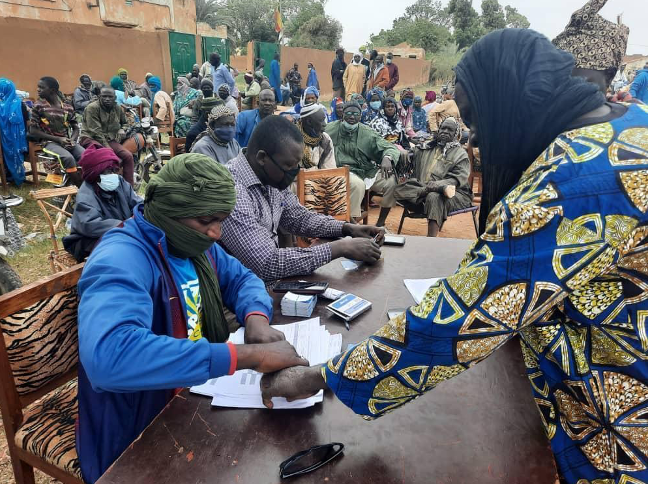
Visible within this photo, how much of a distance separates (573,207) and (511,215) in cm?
11

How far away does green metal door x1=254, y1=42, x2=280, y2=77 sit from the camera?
1867cm

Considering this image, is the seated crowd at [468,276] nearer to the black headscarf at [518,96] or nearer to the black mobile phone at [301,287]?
the black headscarf at [518,96]

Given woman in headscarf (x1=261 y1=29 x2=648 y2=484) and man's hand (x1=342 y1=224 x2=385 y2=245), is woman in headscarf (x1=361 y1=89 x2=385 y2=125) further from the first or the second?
woman in headscarf (x1=261 y1=29 x2=648 y2=484)

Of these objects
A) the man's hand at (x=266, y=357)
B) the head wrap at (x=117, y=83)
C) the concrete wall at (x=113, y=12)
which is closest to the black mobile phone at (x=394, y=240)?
the man's hand at (x=266, y=357)

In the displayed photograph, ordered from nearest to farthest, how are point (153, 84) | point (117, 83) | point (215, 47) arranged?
point (117, 83)
point (153, 84)
point (215, 47)

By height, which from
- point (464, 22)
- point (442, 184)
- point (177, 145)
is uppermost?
point (464, 22)

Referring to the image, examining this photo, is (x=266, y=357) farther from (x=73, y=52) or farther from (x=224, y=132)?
(x=73, y=52)

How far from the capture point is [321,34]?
2906cm

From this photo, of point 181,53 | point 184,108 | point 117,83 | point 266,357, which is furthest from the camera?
point 181,53

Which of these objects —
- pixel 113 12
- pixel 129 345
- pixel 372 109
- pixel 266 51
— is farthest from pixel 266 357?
pixel 266 51

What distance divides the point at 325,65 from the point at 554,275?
22260mm

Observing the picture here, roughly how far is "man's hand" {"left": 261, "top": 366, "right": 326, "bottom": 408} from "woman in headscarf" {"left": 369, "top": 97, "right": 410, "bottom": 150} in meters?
6.91

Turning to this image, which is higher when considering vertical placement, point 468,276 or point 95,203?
point 468,276

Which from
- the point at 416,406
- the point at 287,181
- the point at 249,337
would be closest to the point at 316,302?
the point at 249,337
